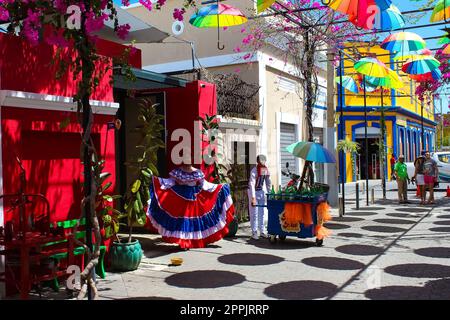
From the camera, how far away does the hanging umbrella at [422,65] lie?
42.7ft

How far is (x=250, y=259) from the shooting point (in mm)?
8375

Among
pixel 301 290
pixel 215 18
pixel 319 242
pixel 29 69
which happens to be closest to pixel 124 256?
pixel 301 290

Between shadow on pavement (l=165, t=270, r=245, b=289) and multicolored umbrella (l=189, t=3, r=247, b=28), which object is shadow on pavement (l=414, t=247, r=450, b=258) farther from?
multicolored umbrella (l=189, t=3, r=247, b=28)

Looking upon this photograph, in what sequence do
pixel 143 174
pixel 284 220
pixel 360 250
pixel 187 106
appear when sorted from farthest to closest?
pixel 187 106 < pixel 284 220 < pixel 360 250 < pixel 143 174

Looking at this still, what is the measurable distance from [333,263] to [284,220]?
1.77 metres

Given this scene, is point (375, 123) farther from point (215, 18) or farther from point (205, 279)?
Answer: point (205, 279)

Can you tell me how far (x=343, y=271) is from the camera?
743cm

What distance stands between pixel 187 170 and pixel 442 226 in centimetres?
694

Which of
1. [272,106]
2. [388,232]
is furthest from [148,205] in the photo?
[272,106]

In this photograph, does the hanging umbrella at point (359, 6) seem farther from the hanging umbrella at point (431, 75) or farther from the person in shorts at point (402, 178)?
the person in shorts at point (402, 178)

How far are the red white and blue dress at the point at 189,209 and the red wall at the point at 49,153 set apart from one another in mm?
1460

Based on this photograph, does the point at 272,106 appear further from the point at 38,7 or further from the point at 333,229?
the point at 38,7

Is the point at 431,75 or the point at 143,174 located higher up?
the point at 431,75
